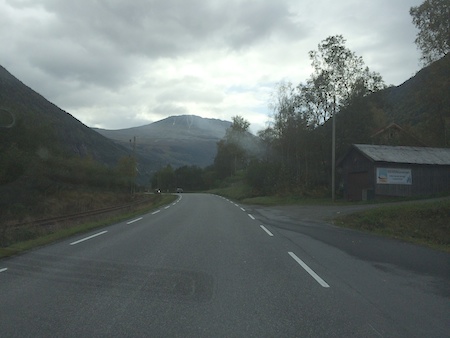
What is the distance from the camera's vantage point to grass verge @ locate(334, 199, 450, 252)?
1634 cm

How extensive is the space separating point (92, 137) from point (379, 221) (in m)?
109

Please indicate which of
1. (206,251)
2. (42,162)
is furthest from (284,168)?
(206,251)

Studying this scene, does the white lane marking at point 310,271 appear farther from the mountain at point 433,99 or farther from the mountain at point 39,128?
the mountain at point 39,128

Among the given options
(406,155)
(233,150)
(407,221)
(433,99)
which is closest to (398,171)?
(406,155)

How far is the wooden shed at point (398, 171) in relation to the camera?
3219 cm

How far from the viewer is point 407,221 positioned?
1845 cm

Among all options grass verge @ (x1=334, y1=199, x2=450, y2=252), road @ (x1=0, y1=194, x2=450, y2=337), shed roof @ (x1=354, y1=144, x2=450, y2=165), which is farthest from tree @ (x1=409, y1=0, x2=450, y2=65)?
road @ (x1=0, y1=194, x2=450, y2=337)

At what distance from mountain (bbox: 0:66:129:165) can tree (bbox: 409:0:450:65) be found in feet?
96.7

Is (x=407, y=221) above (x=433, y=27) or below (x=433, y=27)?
below

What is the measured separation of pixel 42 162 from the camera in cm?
3909

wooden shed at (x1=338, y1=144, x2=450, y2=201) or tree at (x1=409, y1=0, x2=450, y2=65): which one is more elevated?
tree at (x1=409, y1=0, x2=450, y2=65)

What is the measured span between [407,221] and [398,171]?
48.8ft

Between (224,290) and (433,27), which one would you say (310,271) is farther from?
(433,27)

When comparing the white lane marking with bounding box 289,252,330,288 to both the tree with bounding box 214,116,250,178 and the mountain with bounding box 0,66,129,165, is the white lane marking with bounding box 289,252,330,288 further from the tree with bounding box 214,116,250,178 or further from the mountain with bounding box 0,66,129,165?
the tree with bounding box 214,116,250,178
